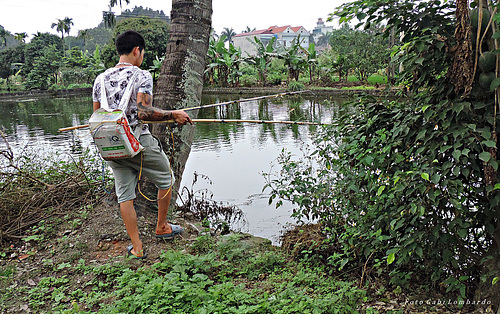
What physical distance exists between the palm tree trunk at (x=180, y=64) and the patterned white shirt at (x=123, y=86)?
649mm

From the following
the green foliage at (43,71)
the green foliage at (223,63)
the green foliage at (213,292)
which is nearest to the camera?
the green foliage at (213,292)

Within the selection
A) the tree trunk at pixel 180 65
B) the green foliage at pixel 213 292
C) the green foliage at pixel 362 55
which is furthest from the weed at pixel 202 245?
the green foliage at pixel 362 55

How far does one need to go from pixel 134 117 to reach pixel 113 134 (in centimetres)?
30

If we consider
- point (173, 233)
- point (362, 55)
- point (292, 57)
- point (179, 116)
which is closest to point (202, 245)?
point (173, 233)

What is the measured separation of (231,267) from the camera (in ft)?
10.5

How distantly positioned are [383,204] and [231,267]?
1243 mm

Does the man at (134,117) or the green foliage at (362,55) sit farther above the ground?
the green foliage at (362,55)

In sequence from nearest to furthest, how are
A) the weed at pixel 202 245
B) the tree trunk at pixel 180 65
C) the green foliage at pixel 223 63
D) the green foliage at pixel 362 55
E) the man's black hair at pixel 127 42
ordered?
the man's black hair at pixel 127 42, the weed at pixel 202 245, the tree trunk at pixel 180 65, the green foliage at pixel 223 63, the green foliage at pixel 362 55

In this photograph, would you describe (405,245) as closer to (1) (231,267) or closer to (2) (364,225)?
(2) (364,225)

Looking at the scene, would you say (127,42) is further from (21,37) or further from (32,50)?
(21,37)

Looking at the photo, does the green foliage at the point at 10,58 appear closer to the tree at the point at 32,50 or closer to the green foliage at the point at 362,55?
the tree at the point at 32,50

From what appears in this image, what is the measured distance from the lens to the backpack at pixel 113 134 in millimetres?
2883

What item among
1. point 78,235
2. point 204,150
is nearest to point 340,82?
point 204,150

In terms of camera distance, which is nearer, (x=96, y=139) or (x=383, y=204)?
(x=383, y=204)
